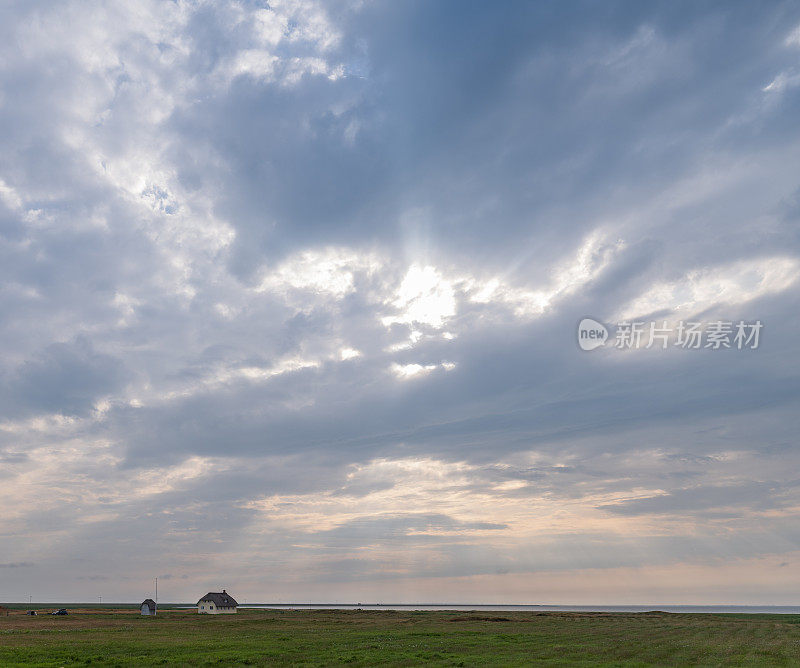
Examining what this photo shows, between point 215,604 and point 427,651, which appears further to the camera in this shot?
point 215,604

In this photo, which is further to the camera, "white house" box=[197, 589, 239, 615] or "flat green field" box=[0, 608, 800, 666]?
"white house" box=[197, 589, 239, 615]

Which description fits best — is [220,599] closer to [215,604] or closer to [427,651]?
[215,604]

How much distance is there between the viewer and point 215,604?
147750 mm

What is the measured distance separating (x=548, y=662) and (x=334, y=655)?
1618 cm

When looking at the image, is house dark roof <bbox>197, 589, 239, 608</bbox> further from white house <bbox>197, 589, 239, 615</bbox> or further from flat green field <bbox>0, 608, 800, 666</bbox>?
flat green field <bbox>0, 608, 800, 666</bbox>

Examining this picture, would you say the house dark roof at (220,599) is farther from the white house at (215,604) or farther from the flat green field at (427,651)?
the flat green field at (427,651)

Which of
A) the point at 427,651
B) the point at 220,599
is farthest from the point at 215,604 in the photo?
the point at 427,651

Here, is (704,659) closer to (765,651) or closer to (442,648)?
(765,651)

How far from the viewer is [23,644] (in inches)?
2375

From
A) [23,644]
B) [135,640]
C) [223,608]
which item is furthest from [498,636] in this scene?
[223,608]

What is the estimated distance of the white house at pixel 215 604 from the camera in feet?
483

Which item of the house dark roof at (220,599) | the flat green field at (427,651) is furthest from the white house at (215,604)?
the flat green field at (427,651)

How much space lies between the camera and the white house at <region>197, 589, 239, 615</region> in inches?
5797

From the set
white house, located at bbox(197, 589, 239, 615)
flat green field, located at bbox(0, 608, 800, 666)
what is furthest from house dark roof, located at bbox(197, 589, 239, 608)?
flat green field, located at bbox(0, 608, 800, 666)
